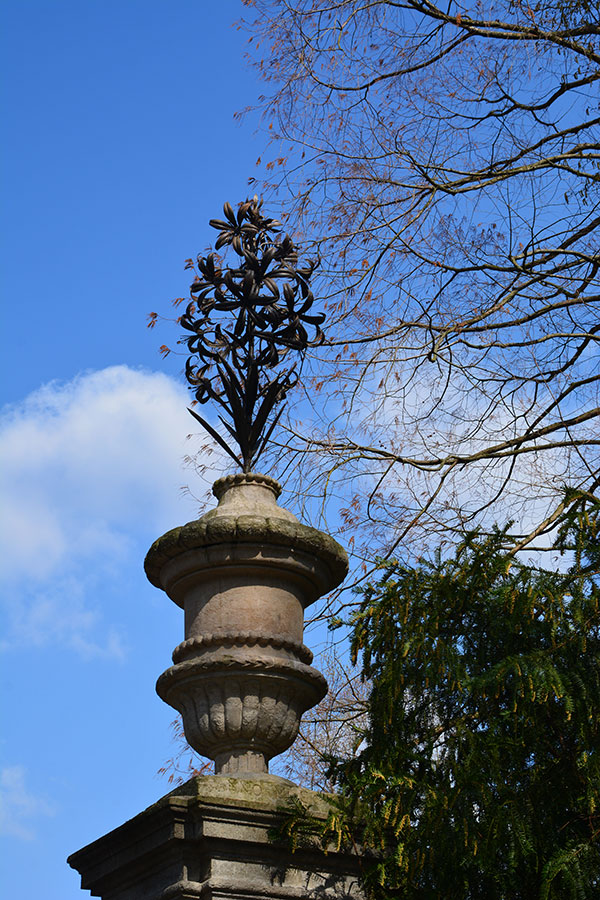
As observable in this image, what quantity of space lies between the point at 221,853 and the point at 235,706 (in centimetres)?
63

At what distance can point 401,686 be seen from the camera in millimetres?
4434

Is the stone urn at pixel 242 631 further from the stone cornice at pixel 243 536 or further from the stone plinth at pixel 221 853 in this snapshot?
the stone plinth at pixel 221 853

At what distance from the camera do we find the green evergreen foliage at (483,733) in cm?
397

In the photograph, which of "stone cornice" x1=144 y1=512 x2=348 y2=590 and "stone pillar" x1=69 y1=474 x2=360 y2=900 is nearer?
"stone pillar" x1=69 y1=474 x2=360 y2=900

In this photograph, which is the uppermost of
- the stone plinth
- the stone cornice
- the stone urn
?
the stone cornice

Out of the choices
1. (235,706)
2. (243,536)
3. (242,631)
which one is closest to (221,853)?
(235,706)

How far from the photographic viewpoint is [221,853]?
4086 mm

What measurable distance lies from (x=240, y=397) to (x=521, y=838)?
2308 mm

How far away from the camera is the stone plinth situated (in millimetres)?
4059

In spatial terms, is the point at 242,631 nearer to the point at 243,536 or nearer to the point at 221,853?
the point at 243,536

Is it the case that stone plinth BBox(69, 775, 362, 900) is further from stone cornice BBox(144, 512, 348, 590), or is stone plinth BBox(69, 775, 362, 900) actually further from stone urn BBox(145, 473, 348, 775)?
stone cornice BBox(144, 512, 348, 590)

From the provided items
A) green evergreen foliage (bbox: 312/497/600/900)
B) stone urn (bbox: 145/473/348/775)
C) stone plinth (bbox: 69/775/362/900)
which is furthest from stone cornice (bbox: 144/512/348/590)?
stone plinth (bbox: 69/775/362/900)

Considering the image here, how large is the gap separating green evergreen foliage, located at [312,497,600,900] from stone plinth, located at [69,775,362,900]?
0.21 meters

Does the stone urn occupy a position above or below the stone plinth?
above
